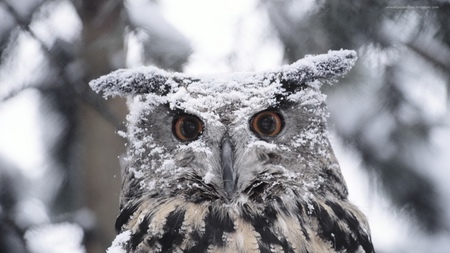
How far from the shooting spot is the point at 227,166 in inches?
70.8

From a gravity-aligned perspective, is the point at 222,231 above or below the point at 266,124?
below

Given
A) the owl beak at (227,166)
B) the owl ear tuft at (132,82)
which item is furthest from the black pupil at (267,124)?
the owl ear tuft at (132,82)

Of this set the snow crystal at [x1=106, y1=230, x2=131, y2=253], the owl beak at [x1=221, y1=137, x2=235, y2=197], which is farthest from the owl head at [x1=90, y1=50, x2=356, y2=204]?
the snow crystal at [x1=106, y1=230, x2=131, y2=253]

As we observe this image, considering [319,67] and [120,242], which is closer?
[120,242]

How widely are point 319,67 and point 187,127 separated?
0.43m

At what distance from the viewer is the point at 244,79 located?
193cm

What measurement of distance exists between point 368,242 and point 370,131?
0.82 metres

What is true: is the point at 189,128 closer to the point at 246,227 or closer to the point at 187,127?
the point at 187,127

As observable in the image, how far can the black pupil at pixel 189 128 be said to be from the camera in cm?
188

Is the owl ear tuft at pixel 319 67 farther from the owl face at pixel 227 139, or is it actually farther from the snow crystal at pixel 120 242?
the snow crystal at pixel 120 242

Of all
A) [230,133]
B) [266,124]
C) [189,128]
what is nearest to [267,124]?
[266,124]

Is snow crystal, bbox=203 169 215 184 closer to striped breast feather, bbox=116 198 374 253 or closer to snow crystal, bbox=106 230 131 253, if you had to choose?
striped breast feather, bbox=116 198 374 253

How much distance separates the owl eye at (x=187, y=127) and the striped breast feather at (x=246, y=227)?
7.9 inches

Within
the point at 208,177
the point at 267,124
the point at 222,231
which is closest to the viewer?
the point at 222,231
